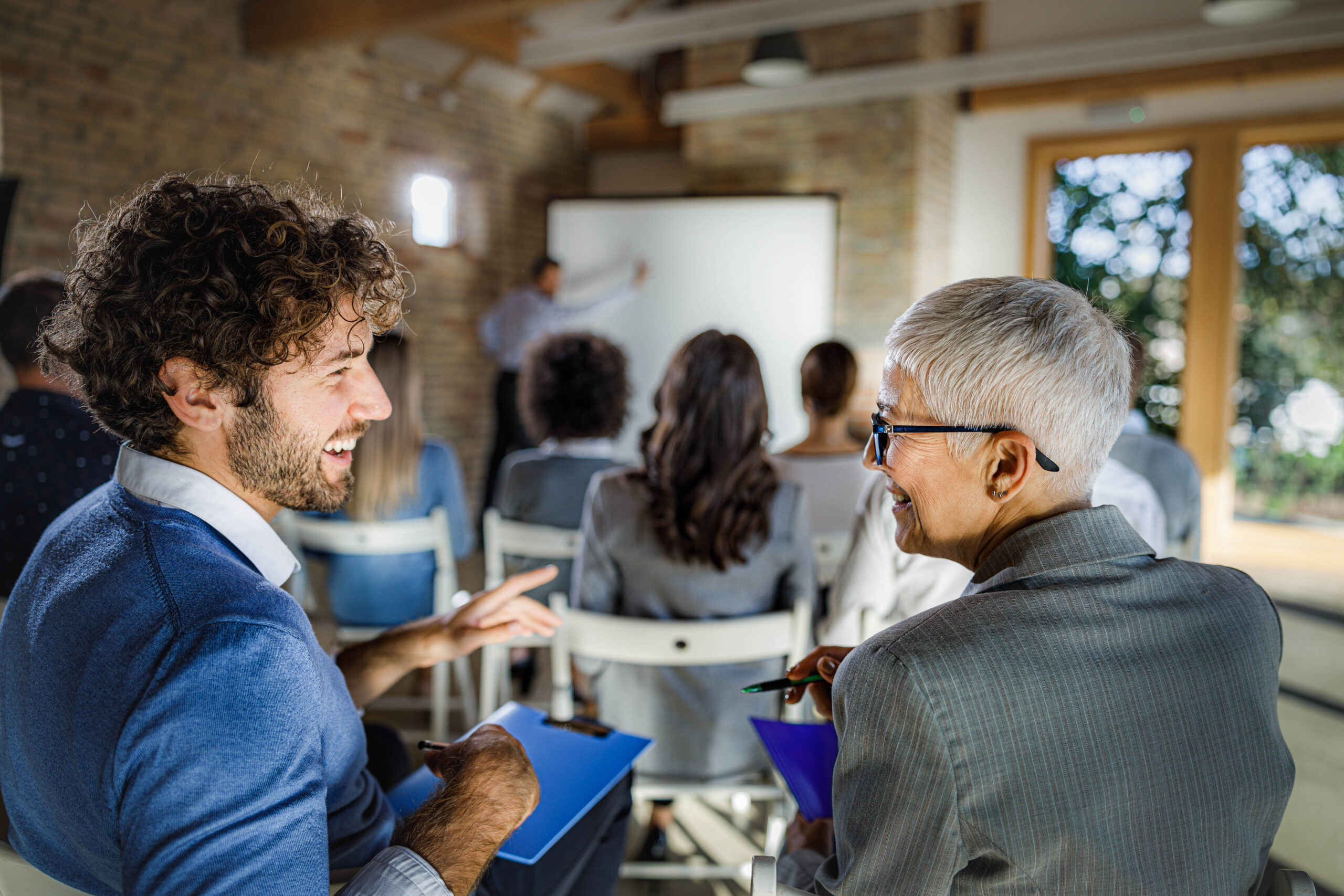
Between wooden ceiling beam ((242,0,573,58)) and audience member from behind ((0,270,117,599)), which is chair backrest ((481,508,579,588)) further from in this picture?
wooden ceiling beam ((242,0,573,58))

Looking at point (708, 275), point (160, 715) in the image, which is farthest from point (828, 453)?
point (708, 275)

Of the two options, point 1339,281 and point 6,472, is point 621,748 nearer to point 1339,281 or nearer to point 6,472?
point 6,472

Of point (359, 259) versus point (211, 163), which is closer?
point (359, 259)

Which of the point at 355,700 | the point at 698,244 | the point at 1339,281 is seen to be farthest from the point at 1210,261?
the point at 355,700

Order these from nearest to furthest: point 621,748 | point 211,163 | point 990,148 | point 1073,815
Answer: point 1073,815
point 621,748
point 211,163
point 990,148

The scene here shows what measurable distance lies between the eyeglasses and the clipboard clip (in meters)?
0.61

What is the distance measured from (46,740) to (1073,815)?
986mm

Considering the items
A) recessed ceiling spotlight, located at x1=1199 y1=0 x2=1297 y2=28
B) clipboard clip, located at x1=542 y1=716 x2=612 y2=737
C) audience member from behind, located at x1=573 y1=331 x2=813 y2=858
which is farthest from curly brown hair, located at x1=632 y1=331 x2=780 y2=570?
recessed ceiling spotlight, located at x1=1199 y1=0 x2=1297 y2=28

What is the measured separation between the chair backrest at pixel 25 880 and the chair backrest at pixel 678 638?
35.2 inches

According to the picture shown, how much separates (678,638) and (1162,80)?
5.44m

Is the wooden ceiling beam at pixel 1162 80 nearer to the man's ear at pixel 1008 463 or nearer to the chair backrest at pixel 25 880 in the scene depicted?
the man's ear at pixel 1008 463

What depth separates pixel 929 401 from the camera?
972 millimetres

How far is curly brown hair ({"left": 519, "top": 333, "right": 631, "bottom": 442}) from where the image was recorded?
2674 mm

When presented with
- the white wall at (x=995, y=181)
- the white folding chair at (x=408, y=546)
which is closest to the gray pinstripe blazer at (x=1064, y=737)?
the white folding chair at (x=408, y=546)
